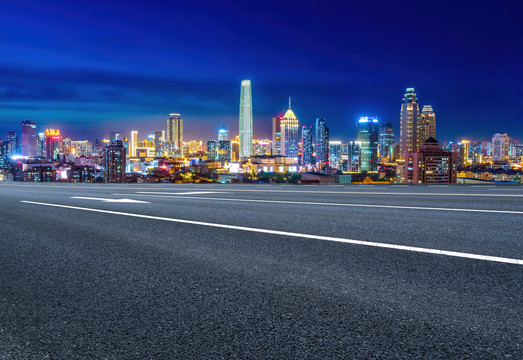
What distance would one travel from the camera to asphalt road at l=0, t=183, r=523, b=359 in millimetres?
2428

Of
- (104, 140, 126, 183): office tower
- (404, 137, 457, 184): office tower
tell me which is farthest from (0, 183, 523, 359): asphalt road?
(104, 140, 126, 183): office tower

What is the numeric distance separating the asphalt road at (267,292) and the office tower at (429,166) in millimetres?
44245

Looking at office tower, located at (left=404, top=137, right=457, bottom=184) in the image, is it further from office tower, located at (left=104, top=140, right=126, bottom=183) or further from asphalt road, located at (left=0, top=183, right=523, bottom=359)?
office tower, located at (left=104, top=140, right=126, bottom=183)

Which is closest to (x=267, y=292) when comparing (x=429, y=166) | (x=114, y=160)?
(x=429, y=166)

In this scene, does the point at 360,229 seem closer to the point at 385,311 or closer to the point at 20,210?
the point at 385,311

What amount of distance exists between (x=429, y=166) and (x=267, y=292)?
51711 mm

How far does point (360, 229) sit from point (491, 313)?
355cm

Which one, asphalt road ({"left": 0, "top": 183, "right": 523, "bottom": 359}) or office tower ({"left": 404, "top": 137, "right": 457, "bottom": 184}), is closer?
asphalt road ({"left": 0, "top": 183, "right": 523, "bottom": 359})

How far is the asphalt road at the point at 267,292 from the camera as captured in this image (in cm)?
243

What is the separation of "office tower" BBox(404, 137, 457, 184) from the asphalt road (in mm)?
44245

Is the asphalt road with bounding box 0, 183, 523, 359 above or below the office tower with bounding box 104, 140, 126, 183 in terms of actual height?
below

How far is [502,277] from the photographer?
3652mm

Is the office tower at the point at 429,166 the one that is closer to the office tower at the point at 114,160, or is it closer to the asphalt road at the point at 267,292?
the asphalt road at the point at 267,292

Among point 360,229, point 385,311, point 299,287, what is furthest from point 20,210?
point 385,311
